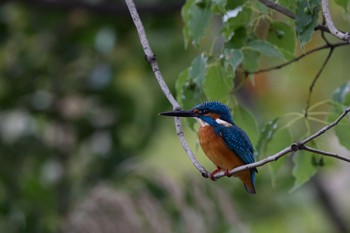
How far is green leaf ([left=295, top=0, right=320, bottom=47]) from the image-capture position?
2.80 metres

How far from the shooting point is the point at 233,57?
2963 millimetres

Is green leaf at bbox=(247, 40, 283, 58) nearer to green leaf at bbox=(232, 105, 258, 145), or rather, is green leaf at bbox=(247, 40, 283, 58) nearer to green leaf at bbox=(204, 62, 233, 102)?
green leaf at bbox=(204, 62, 233, 102)

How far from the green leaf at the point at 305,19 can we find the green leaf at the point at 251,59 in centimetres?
33

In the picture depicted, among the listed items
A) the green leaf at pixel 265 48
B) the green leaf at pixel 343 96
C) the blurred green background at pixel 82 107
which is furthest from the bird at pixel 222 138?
the blurred green background at pixel 82 107

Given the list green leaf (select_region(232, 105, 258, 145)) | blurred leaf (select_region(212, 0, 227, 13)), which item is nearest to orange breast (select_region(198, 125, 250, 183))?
green leaf (select_region(232, 105, 258, 145))

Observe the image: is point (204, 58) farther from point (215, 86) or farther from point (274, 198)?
point (274, 198)

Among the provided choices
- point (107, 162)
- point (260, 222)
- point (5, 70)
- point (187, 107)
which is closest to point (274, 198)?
point (260, 222)

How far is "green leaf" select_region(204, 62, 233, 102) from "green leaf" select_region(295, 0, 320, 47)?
1.19ft

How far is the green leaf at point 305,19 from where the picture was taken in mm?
2797

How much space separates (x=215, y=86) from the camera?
122 inches

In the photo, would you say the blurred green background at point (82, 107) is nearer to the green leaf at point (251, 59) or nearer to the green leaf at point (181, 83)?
the green leaf at point (181, 83)

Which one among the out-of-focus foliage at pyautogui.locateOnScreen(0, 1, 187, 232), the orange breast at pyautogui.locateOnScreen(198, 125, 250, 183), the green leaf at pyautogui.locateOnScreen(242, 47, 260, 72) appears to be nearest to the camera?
the green leaf at pyautogui.locateOnScreen(242, 47, 260, 72)

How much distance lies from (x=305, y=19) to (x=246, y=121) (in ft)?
1.78

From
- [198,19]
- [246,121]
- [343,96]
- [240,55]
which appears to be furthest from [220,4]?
[343,96]
